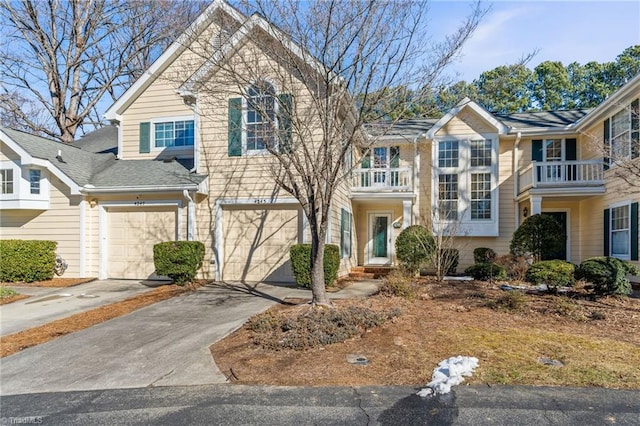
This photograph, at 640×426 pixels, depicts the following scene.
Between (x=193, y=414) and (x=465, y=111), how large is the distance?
14.4 metres

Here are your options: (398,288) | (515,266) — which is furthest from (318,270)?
(515,266)

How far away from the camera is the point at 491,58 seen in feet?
27.0

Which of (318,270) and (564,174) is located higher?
(564,174)

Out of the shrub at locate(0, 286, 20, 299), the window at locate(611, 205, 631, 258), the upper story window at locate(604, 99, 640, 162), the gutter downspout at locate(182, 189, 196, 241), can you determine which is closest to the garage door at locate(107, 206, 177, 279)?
the gutter downspout at locate(182, 189, 196, 241)

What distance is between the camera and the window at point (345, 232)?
12.7m

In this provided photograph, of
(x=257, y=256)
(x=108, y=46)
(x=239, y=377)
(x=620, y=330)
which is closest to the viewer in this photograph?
(x=239, y=377)

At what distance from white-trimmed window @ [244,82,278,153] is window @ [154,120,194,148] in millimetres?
2717

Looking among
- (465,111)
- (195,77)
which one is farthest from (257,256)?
(465,111)

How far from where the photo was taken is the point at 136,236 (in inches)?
470

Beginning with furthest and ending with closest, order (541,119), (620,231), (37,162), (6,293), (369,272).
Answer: (541,119) → (369,272) → (620,231) → (37,162) → (6,293)

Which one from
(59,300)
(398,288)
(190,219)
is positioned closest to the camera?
(398,288)

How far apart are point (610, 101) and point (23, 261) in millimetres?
17868

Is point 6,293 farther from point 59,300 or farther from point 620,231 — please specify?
point 620,231

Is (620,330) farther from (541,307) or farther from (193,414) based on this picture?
(193,414)
